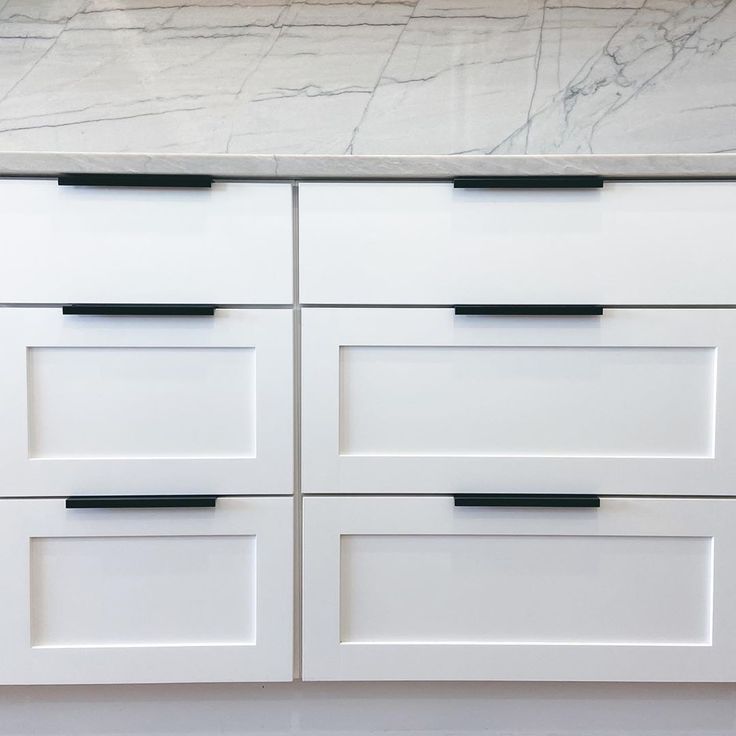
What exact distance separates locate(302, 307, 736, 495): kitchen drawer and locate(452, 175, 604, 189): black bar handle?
0.60 feet

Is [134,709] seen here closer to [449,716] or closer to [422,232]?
[449,716]

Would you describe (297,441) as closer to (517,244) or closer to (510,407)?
(510,407)

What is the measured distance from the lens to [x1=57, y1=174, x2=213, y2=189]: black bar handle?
3.10 ft

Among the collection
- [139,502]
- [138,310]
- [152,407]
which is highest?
[138,310]

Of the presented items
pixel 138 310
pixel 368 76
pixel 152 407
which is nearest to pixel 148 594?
pixel 152 407

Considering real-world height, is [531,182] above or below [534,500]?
above

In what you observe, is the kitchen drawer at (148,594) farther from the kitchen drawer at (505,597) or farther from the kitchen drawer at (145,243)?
the kitchen drawer at (145,243)

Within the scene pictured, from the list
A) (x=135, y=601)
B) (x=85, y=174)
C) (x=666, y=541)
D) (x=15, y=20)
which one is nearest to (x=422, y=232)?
(x=85, y=174)

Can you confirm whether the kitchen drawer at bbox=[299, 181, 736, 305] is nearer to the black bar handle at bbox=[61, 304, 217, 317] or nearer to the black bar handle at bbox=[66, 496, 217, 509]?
the black bar handle at bbox=[61, 304, 217, 317]

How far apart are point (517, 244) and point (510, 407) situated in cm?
24

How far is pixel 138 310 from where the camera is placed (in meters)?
0.96

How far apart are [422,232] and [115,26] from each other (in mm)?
863

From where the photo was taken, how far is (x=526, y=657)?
1009 mm

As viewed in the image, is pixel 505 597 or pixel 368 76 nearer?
pixel 505 597
